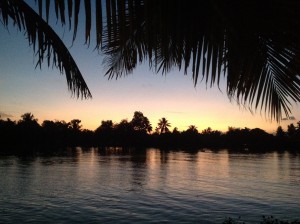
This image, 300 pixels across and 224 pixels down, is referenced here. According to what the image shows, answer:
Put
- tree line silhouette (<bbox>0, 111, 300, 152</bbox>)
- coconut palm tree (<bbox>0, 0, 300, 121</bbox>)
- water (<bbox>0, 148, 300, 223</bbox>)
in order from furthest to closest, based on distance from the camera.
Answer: tree line silhouette (<bbox>0, 111, 300, 152</bbox>) < water (<bbox>0, 148, 300, 223</bbox>) < coconut palm tree (<bbox>0, 0, 300, 121</bbox>)

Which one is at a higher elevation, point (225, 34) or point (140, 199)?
point (225, 34)

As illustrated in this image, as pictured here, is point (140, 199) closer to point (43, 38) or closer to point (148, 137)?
point (43, 38)

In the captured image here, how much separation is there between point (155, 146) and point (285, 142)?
64795 mm

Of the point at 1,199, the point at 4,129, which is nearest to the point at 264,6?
the point at 1,199

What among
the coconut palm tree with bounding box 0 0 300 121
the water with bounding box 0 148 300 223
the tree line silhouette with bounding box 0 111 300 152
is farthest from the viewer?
the tree line silhouette with bounding box 0 111 300 152

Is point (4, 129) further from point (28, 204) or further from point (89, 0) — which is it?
point (89, 0)

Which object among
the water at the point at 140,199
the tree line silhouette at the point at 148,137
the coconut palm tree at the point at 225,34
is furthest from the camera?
the tree line silhouette at the point at 148,137

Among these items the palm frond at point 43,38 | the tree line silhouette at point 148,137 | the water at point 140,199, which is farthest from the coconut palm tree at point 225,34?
the tree line silhouette at point 148,137

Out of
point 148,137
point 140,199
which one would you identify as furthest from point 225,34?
point 148,137

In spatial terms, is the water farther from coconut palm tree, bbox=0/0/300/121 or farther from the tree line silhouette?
the tree line silhouette

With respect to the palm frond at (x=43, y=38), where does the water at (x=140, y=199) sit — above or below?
below

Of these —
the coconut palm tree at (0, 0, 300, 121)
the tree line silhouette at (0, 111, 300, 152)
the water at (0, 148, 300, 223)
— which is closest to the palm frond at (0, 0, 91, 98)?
the coconut palm tree at (0, 0, 300, 121)

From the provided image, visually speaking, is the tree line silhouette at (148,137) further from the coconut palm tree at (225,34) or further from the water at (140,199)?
the coconut palm tree at (225,34)

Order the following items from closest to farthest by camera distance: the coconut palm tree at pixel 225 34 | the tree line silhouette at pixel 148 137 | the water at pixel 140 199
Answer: the coconut palm tree at pixel 225 34
the water at pixel 140 199
the tree line silhouette at pixel 148 137
